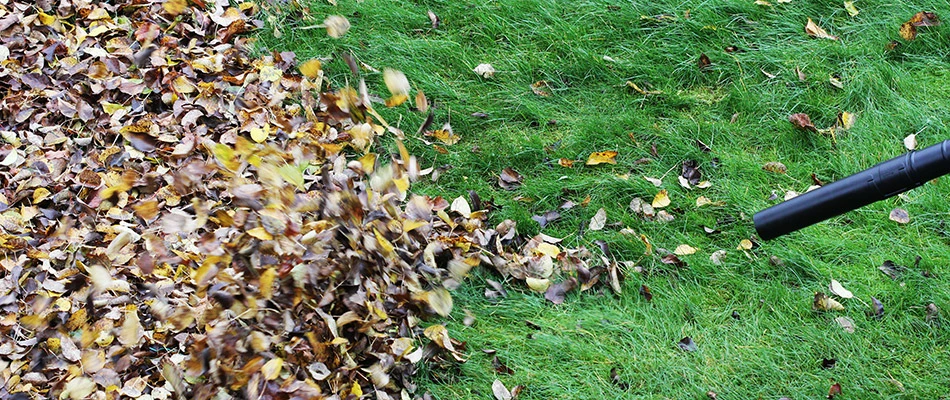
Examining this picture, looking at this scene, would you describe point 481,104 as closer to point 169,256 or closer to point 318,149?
point 318,149

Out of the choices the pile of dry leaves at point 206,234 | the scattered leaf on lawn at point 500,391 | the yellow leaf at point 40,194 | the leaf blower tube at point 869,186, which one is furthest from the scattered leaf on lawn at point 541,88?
the leaf blower tube at point 869,186

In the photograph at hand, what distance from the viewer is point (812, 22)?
13.1 feet

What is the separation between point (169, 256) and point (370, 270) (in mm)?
770

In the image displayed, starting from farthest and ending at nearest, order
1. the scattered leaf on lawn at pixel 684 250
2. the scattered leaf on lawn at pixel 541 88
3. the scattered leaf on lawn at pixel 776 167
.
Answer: the scattered leaf on lawn at pixel 541 88 → the scattered leaf on lawn at pixel 776 167 → the scattered leaf on lawn at pixel 684 250

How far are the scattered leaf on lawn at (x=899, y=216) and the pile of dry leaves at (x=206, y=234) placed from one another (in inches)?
46.5

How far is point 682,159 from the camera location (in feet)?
11.6

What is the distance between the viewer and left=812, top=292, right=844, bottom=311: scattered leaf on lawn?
2949mm

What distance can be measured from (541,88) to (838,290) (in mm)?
1561

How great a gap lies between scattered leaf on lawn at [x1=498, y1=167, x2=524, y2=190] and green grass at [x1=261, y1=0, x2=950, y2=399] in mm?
35

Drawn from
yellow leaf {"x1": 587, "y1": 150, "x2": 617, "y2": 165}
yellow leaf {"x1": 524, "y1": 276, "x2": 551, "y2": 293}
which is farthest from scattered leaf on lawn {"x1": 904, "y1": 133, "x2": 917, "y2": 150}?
yellow leaf {"x1": 524, "y1": 276, "x2": 551, "y2": 293}

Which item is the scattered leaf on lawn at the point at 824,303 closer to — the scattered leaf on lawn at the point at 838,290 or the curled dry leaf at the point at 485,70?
the scattered leaf on lawn at the point at 838,290

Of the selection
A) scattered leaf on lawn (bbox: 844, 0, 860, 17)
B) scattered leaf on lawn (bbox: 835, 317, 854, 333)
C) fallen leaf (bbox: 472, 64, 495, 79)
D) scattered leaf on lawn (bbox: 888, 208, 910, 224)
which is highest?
scattered leaf on lawn (bbox: 844, 0, 860, 17)

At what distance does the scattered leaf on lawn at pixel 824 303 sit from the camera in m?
2.95

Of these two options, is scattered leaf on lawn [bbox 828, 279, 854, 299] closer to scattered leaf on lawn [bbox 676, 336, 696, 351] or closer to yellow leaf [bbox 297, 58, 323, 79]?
scattered leaf on lawn [bbox 676, 336, 696, 351]
